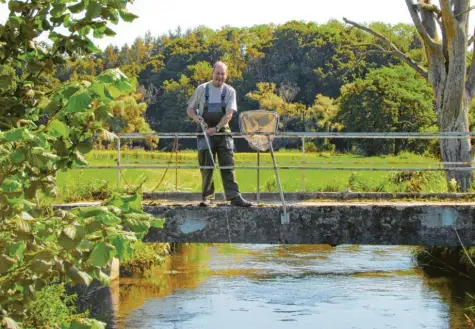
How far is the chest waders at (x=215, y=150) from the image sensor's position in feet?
43.4

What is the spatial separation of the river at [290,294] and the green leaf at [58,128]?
1137cm

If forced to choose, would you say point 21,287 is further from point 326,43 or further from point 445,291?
point 326,43

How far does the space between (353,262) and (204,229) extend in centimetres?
1044

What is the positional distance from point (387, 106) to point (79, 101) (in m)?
72.4

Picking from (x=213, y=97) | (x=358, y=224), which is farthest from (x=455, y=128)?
(x=213, y=97)

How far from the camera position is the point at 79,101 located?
4523mm

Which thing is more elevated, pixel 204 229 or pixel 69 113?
pixel 69 113

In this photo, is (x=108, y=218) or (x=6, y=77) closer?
(x=108, y=218)

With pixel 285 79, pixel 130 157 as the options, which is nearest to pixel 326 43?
pixel 285 79

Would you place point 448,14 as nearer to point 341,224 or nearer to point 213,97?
point 213,97

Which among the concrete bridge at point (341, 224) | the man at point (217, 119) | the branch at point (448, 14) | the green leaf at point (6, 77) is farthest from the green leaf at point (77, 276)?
the branch at point (448, 14)

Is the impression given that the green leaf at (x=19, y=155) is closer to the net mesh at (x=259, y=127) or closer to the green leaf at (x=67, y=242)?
the green leaf at (x=67, y=242)

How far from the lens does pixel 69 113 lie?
487 centimetres

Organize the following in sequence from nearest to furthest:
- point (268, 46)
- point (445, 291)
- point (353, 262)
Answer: point (445, 291) → point (353, 262) → point (268, 46)
